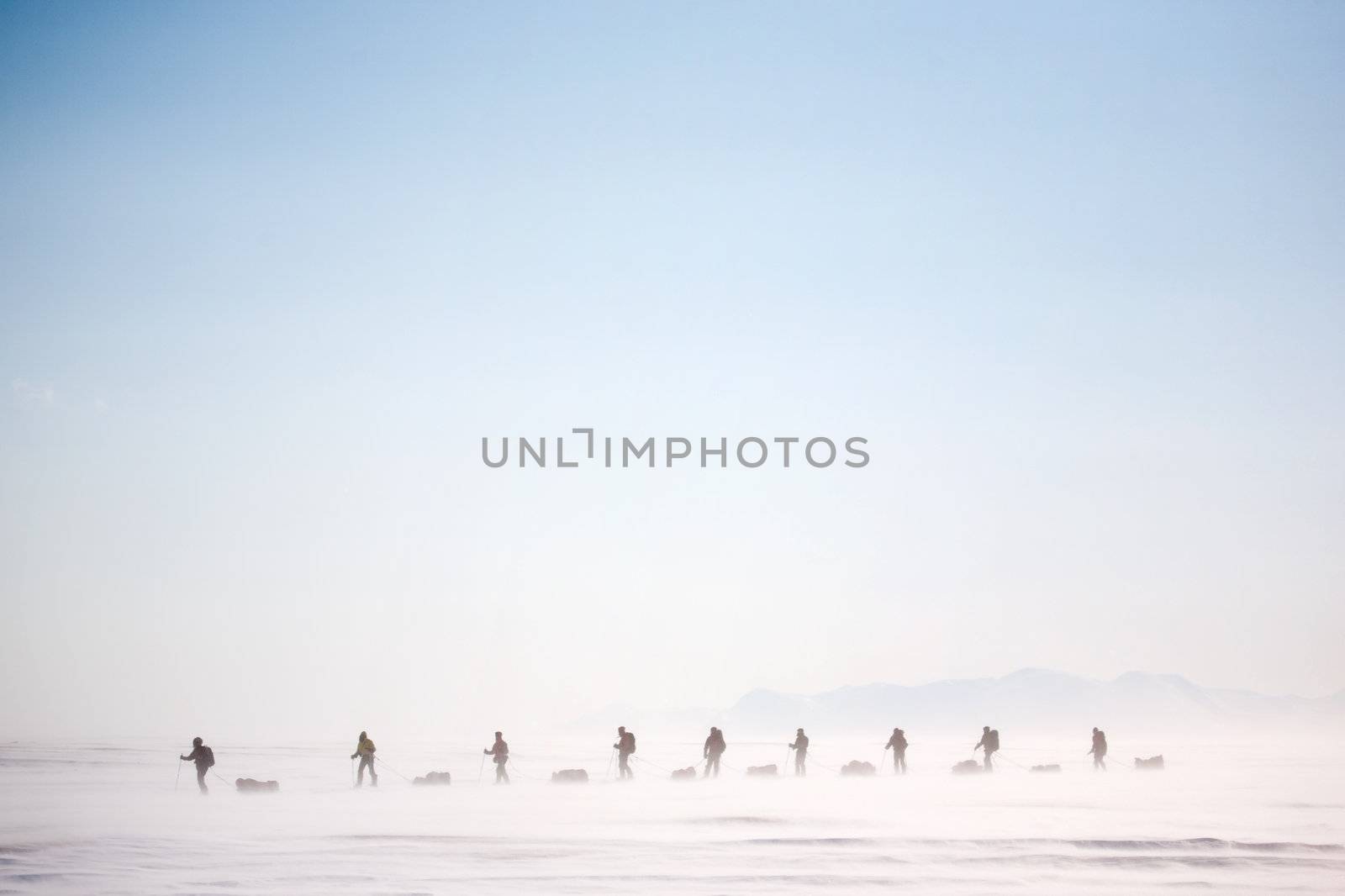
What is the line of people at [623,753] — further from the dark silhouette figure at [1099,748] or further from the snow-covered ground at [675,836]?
the snow-covered ground at [675,836]

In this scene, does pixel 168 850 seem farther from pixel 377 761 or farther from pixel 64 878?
pixel 377 761

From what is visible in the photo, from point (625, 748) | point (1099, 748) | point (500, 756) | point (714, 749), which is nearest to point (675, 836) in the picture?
point (500, 756)

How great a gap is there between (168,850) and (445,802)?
9.95 meters

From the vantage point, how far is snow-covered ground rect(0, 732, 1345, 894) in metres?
16.2

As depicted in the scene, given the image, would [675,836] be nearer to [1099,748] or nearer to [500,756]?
[500,756]

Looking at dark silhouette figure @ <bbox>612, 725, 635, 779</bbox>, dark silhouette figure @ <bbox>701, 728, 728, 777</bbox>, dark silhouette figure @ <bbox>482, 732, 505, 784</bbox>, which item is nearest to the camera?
dark silhouette figure @ <bbox>482, 732, 505, 784</bbox>

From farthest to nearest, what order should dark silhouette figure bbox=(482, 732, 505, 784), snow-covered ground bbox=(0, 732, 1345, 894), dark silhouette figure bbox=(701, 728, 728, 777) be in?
dark silhouette figure bbox=(701, 728, 728, 777) < dark silhouette figure bbox=(482, 732, 505, 784) < snow-covered ground bbox=(0, 732, 1345, 894)

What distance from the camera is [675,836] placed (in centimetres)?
2073

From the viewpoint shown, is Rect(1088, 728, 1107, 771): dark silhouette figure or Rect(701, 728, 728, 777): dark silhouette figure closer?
Rect(701, 728, 728, 777): dark silhouette figure

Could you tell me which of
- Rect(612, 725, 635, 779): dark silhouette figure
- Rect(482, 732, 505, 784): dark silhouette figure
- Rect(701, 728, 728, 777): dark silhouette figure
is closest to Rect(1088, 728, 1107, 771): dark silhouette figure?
Rect(701, 728, 728, 777): dark silhouette figure

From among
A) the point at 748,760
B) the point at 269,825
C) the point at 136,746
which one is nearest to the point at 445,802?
the point at 269,825

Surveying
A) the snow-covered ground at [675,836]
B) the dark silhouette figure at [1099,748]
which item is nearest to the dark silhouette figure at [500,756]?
the snow-covered ground at [675,836]

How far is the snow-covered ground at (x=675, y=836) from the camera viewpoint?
53.0 ft

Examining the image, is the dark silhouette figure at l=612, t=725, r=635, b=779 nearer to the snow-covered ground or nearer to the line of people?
the line of people
